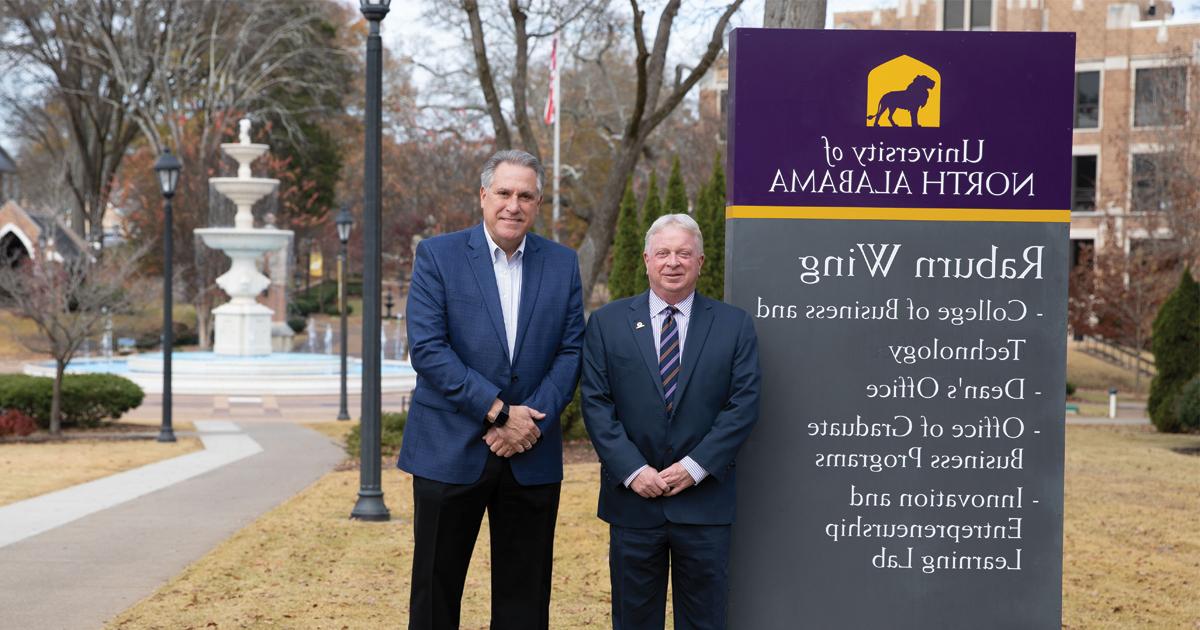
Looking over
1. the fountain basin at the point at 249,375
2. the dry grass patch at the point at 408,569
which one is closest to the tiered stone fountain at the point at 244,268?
the fountain basin at the point at 249,375

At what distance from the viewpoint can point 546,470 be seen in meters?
5.15

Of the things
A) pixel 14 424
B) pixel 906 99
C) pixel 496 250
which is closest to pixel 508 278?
pixel 496 250

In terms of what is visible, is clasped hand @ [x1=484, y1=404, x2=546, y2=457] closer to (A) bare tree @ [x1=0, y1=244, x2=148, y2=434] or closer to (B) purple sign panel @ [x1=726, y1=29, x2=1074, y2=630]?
(B) purple sign panel @ [x1=726, y1=29, x2=1074, y2=630]

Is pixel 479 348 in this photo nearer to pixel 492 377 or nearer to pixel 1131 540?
pixel 492 377

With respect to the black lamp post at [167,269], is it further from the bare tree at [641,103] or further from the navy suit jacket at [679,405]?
the navy suit jacket at [679,405]

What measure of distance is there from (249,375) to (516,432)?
26410 millimetres

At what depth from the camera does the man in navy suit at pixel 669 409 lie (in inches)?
191

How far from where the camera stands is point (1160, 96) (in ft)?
127

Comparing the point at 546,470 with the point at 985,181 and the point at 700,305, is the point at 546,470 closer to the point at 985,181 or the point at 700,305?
the point at 700,305

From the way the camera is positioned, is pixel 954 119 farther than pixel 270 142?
No

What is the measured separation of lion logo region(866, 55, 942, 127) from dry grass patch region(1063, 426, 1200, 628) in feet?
11.6

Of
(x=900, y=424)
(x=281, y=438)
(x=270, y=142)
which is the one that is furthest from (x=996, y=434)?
(x=270, y=142)

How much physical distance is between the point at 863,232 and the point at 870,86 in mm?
551

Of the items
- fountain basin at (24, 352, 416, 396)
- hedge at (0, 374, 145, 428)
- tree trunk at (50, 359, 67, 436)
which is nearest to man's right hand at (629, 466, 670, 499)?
tree trunk at (50, 359, 67, 436)
